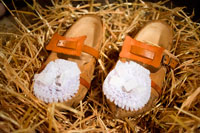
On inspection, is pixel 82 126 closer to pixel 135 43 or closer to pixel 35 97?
pixel 35 97

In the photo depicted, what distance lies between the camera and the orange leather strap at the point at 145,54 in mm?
875

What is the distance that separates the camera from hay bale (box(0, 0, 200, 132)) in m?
0.77

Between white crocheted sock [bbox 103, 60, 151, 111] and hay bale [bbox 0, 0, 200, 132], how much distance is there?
0.14m

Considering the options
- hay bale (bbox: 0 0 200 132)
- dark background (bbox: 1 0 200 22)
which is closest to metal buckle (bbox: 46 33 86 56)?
hay bale (bbox: 0 0 200 132)

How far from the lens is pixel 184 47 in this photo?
109cm

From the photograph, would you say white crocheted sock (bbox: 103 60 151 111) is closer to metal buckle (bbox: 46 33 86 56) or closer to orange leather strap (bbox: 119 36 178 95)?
orange leather strap (bbox: 119 36 178 95)

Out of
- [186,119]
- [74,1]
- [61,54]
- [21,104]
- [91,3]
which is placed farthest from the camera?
[74,1]

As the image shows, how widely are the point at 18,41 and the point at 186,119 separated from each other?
985 millimetres

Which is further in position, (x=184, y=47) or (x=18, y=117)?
(x=184, y=47)

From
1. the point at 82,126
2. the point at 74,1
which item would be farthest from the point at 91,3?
the point at 82,126

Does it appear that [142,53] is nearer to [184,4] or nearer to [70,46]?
[70,46]

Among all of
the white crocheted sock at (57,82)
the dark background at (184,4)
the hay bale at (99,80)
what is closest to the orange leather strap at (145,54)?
the hay bale at (99,80)

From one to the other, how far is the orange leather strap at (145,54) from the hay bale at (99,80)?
0.12 m

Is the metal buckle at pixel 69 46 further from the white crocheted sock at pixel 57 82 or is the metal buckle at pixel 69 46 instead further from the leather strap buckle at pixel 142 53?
the leather strap buckle at pixel 142 53
